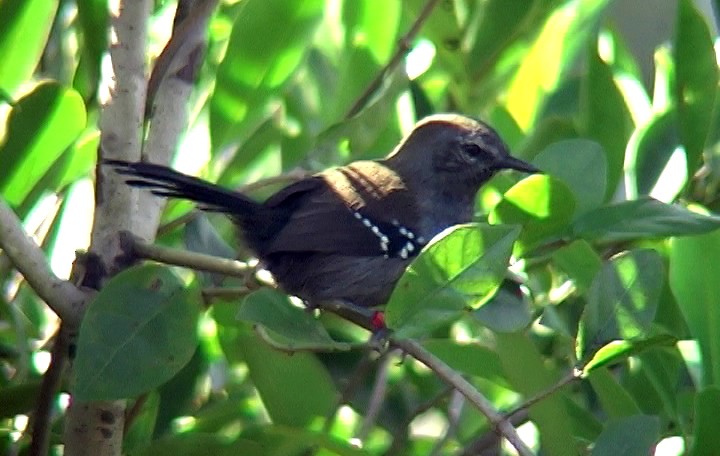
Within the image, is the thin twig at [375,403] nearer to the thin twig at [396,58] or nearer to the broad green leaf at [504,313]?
the broad green leaf at [504,313]

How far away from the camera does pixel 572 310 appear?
279cm

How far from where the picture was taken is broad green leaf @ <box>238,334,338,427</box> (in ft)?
7.77

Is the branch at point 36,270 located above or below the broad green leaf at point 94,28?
below

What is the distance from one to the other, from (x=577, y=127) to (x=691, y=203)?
0.34m

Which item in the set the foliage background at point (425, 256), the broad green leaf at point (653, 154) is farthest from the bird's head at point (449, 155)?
the broad green leaf at point (653, 154)

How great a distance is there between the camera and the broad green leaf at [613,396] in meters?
2.13

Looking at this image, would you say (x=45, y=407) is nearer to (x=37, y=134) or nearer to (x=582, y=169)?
(x=37, y=134)

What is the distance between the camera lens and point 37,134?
236 centimetres

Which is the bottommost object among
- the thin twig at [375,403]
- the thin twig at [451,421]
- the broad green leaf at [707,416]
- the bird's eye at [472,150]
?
the thin twig at [451,421]

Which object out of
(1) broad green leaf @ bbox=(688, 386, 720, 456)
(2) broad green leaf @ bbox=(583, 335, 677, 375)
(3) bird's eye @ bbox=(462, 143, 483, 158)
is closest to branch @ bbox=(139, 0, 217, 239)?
(2) broad green leaf @ bbox=(583, 335, 677, 375)

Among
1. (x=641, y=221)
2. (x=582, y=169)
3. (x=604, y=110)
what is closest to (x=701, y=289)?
(x=641, y=221)

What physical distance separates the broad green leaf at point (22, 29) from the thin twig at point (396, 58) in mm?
725

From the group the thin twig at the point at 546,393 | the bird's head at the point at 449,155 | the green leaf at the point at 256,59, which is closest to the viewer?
the thin twig at the point at 546,393

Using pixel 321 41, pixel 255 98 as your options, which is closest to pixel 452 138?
pixel 321 41
